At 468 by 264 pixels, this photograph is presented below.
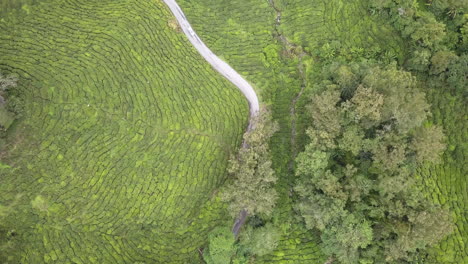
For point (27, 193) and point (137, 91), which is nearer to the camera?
point (27, 193)

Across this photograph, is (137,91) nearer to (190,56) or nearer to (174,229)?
(190,56)

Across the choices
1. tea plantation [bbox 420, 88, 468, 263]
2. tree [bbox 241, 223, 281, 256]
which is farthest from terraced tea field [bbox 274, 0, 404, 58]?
tree [bbox 241, 223, 281, 256]

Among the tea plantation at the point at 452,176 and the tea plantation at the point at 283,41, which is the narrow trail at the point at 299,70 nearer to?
the tea plantation at the point at 283,41

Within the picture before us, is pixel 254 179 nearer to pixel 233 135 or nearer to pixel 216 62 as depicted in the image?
pixel 233 135

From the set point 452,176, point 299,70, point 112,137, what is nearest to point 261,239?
point 112,137

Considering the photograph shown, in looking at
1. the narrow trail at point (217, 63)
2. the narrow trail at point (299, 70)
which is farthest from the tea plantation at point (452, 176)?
the narrow trail at point (217, 63)

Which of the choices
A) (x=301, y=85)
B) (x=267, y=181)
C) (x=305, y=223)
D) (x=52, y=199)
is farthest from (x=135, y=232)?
(x=301, y=85)
